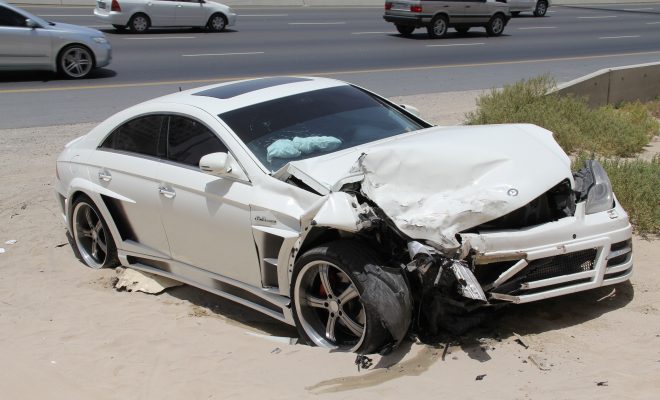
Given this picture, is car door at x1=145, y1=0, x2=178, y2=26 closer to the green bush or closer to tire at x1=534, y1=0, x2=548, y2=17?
the green bush

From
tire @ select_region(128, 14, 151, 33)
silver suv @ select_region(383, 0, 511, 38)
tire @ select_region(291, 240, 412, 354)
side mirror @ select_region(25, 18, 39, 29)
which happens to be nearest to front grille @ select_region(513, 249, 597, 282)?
tire @ select_region(291, 240, 412, 354)

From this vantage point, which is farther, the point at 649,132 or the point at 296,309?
the point at 649,132

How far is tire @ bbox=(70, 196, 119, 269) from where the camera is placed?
23.5 ft

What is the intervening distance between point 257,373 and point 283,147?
5.49ft

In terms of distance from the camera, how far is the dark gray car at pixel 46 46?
17.5 metres

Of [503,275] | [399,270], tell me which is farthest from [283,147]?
[503,275]

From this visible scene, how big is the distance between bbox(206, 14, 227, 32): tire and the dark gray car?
8302mm

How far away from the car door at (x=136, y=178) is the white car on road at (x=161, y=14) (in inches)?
735

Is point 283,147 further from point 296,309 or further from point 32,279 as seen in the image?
point 32,279

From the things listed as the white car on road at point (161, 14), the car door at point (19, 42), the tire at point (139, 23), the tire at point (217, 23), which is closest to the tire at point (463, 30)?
the white car on road at point (161, 14)

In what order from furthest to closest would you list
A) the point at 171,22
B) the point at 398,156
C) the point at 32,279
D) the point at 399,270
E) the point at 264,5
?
the point at 264,5
the point at 171,22
the point at 32,279
the point at 398,156
the point at 399,270

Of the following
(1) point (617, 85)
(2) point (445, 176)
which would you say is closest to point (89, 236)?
(2) point (445, 176)

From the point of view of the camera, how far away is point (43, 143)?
11836 mm

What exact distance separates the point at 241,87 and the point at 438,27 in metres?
21.6
